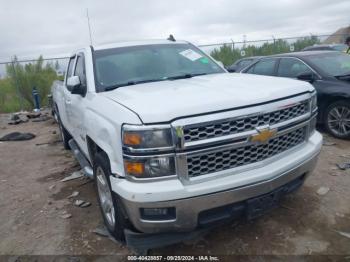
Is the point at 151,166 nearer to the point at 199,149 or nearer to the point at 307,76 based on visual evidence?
the point at 199,149

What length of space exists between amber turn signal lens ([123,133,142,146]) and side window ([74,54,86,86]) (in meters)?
1.68

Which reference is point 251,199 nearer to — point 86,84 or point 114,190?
point 114,190

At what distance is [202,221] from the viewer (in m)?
2.66

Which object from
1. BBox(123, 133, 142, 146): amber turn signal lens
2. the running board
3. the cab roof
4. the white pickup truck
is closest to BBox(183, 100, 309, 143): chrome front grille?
the white pickup truck

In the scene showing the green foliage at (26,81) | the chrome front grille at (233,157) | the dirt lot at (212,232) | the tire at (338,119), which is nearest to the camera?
the chrome front grille at (233,157)

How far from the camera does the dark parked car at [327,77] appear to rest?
616 centimetres

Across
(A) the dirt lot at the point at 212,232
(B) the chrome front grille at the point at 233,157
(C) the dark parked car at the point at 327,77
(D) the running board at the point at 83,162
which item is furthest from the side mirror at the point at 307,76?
(D) the running board at the point at 83,162

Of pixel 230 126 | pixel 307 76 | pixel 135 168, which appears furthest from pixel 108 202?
pixel 307 76

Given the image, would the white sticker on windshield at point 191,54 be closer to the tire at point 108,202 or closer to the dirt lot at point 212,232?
the tire at point 108,202

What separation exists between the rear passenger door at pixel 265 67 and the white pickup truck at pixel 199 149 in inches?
168

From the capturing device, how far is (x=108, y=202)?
3350mm

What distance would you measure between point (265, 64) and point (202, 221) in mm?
5829

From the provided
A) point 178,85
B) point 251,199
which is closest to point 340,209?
point 251,199

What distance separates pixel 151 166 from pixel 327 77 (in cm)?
507
